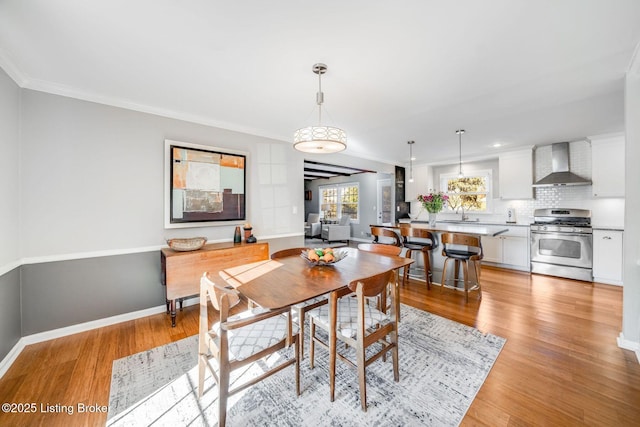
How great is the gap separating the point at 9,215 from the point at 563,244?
718cm

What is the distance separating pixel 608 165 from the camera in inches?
159

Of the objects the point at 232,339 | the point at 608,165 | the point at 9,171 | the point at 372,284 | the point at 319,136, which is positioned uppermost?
the point at 608,165

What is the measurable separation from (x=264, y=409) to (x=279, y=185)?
2977mm

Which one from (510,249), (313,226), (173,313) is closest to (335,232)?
(313,226)

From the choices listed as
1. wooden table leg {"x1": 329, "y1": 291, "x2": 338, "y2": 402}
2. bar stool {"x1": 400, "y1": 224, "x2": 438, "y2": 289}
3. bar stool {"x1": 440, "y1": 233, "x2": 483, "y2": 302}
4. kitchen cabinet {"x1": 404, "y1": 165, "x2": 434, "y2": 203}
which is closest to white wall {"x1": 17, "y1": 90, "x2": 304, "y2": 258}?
wooden table leg {"x1": 329, "y1": 291, "x2": 338, "y2": 402}

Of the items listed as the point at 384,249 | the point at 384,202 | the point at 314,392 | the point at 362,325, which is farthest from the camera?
the point at 384,202

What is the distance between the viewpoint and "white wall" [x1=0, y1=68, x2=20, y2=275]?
1.96 meters

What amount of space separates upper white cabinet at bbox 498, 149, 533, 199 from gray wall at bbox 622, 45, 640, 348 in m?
2.95

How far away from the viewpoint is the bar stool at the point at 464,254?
3182mm

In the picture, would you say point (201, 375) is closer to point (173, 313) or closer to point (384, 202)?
point (173, 313)

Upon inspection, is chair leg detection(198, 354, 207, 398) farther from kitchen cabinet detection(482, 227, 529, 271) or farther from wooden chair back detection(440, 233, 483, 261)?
kitchen cabinet detection(482, 227, 529, 271)

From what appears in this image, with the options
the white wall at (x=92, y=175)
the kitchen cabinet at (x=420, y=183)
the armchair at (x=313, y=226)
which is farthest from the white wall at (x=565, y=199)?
the white wall at (x=92, y=175)

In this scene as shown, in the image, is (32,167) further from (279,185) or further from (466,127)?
(466,127)

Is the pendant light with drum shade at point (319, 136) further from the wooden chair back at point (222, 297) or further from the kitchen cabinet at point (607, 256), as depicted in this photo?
the kitchen cabinet at point (607, 256)
